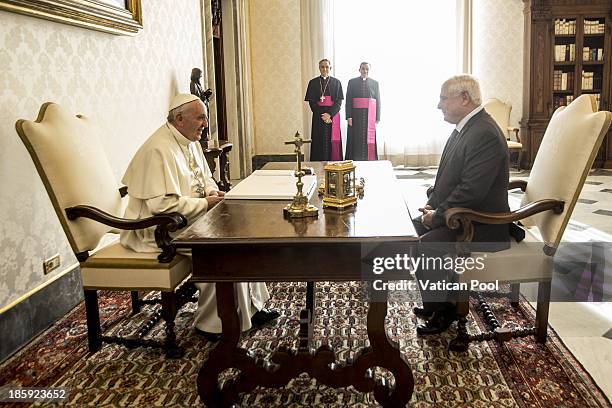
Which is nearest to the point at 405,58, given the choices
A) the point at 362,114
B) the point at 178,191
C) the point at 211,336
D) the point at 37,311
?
the point at 362,114

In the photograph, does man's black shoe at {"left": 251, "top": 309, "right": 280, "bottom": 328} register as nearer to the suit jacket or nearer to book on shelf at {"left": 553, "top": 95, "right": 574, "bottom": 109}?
the suit jacket

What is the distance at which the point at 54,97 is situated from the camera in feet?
11.2

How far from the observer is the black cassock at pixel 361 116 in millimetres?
8523

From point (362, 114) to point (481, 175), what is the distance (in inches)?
231

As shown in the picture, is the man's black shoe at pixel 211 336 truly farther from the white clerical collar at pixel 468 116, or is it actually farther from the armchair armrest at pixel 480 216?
the white clerical collar at pixel 468 116

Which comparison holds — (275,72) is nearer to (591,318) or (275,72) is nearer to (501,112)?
(501,112)

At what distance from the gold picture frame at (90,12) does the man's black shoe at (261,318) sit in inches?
77.9

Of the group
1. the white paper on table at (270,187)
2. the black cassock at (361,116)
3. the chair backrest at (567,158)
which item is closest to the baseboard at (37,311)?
the white paper on table at (270,187)

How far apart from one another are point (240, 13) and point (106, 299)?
19.7 feet

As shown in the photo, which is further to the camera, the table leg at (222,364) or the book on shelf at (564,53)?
the book on shelf at (564,53)

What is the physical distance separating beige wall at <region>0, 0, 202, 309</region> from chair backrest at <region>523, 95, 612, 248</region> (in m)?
2.61

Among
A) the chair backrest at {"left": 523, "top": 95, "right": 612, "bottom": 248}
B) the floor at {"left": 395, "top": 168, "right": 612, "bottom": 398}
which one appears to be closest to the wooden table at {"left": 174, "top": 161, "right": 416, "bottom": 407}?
the chair backrest at {"left": 523, "top": 95, "right": 612, "bottom": 248}

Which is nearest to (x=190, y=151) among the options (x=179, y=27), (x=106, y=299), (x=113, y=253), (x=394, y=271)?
(x=113, y=253)

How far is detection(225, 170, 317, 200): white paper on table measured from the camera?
274cm
